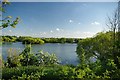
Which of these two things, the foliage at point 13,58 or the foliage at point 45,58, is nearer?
the foliage at point 13,58

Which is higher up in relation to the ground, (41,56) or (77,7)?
(77,7)

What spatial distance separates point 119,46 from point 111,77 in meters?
0.74

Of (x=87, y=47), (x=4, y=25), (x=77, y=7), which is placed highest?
(x=77, y=7)

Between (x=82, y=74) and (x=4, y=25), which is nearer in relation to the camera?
(x=4, y=25)

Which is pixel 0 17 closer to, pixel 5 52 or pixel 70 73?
pixel 70 73

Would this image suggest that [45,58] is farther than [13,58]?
Yes

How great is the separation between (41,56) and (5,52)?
0.87 m

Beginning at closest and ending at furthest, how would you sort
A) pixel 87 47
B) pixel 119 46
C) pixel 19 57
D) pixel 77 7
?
1. pixel 119 46
2. pixel 19 57
3. pixel 77 7
4. pixel 87 47

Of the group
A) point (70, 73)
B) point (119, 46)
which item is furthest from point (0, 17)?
point (119, 46)

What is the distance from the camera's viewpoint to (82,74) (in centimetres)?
348

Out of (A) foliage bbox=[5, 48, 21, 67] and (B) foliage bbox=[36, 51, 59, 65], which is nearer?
(A) foliage bbox=[5, 48, 21, 67]

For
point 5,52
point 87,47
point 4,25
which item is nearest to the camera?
point 4,25

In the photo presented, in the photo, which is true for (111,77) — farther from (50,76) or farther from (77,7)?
(77,7)

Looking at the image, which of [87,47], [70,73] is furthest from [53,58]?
[87,47]
